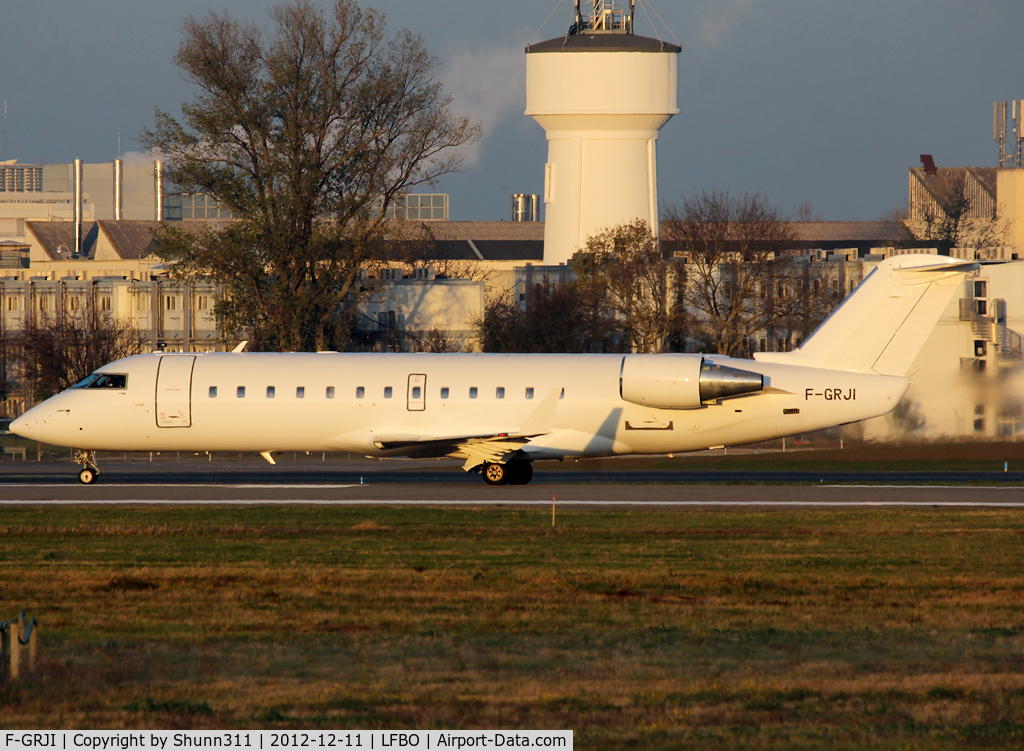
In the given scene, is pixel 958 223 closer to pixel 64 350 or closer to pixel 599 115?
pixel 599 115

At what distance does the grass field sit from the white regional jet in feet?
22.0

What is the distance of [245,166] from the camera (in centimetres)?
5481

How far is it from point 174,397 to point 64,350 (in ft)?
116

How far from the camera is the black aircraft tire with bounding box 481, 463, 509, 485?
99.2 ft

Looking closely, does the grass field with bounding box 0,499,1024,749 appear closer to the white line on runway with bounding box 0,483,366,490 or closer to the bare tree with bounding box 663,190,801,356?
the white line on runway with bounding box 0,483,366,490

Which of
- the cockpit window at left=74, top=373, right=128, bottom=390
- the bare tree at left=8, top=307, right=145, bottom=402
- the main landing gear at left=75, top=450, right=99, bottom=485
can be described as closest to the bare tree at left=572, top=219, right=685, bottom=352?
the bare tree at left=8, top=307, right=145, bottom=402

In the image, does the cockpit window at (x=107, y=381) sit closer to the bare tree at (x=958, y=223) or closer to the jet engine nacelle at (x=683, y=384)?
the jet engine nacelle at (x=683, y=384)

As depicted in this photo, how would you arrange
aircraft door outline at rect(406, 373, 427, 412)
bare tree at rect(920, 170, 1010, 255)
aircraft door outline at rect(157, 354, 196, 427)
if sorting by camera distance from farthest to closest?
bare tree at rect(920, 170, 1010, 255), aircraft door outline at rect(157, 354, 196, 427), aircraft door outline at rect(406, 373, 427, 412)

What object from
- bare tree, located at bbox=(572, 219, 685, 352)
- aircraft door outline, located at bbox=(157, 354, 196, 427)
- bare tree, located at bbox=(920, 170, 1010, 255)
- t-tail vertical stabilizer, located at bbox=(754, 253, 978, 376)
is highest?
bare tree, located at bbox=(920, 170, 1010, 255)

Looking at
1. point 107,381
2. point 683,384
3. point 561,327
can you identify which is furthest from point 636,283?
point 107,381

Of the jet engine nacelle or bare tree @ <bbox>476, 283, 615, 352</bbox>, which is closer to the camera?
the jet engine nacelle

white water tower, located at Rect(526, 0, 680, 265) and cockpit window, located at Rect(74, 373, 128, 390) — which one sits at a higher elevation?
white water tower, located at Rect(526, 0, 680, 265)

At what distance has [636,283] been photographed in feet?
196

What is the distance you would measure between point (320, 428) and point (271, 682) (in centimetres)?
1948
